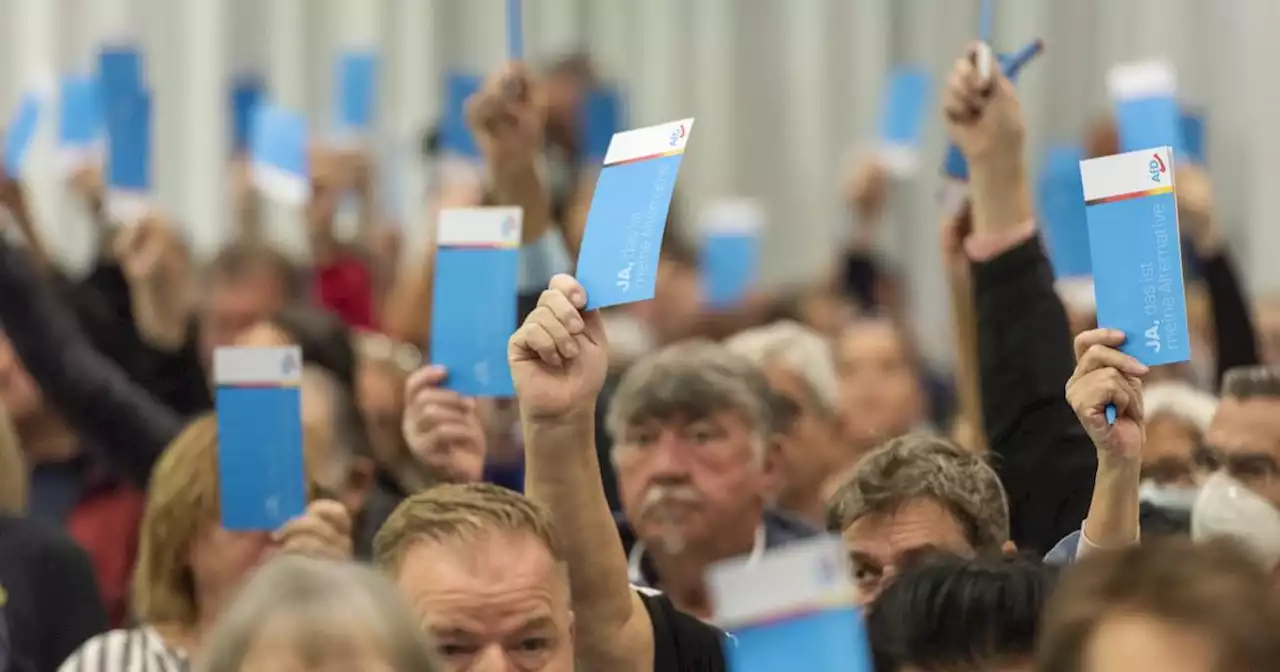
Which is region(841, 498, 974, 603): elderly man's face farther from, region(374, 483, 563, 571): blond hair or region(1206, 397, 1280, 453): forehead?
region(1206, 397, 1280, 453): forehead

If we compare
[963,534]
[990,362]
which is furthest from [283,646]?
[990,362]

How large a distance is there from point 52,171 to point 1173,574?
7.39m

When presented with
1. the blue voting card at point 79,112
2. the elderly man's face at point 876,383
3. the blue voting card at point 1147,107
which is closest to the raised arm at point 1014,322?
the blue voting card at point 1147,107

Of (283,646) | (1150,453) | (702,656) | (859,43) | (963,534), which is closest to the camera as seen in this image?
(283,646)

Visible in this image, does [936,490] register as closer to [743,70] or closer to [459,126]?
[459,126]

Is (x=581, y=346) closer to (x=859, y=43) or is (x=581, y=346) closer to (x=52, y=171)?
(x=52, y=171)

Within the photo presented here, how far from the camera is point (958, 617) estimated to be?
2146 mm

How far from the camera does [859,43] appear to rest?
9969mm

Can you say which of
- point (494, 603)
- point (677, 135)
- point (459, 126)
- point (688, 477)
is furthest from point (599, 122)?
point (494, 603)

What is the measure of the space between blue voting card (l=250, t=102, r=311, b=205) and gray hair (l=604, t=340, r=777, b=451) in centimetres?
173

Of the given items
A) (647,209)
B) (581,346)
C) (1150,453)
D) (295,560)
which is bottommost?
(1150,453)

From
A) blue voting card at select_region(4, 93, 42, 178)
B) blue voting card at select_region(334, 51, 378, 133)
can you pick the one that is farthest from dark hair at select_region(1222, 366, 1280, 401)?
blue voting card at select_region(334, 51, 378, 133)

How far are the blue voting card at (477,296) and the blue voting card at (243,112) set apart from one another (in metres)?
4.09

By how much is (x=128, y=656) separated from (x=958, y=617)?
1.33m
